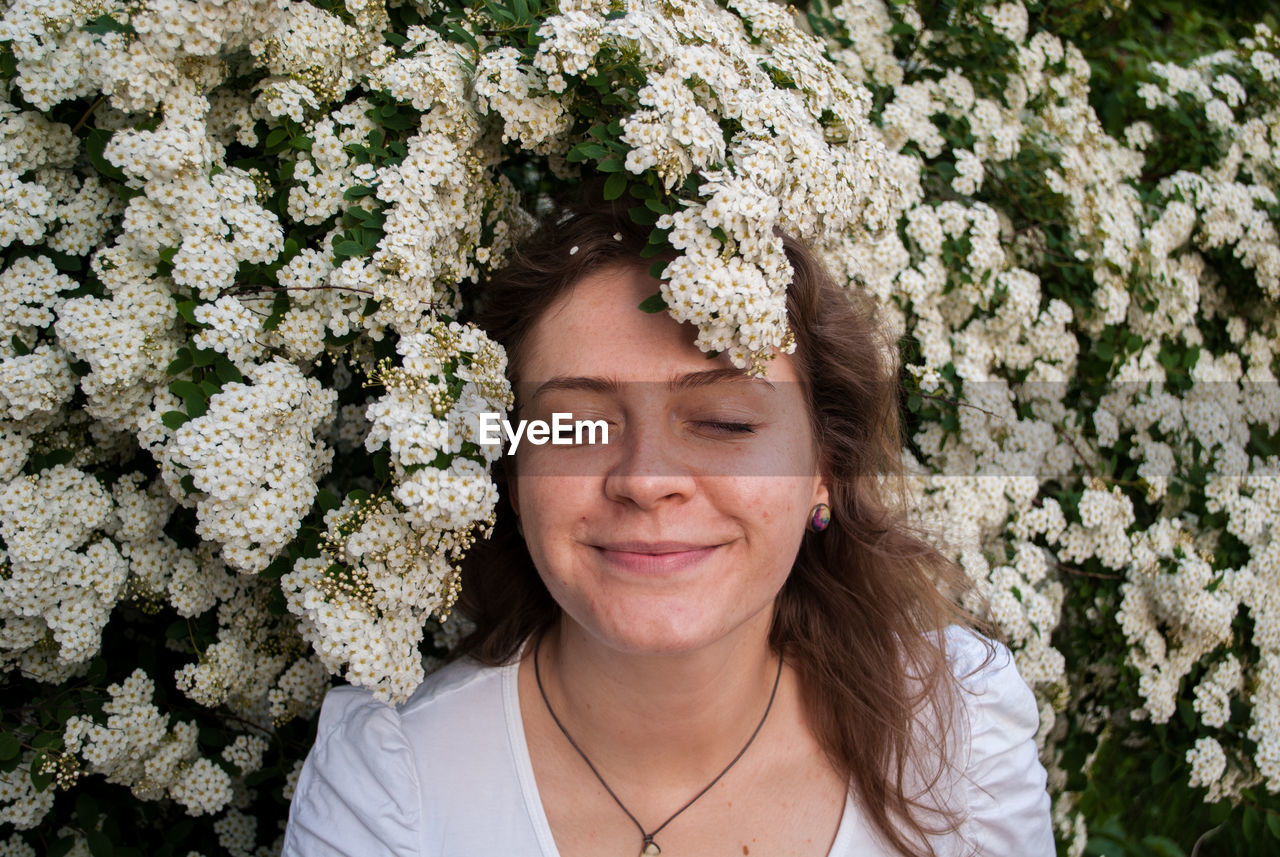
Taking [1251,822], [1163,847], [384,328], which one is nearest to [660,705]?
[384,328]

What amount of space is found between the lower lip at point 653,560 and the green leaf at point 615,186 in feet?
2.15

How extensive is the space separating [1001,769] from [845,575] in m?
0.56

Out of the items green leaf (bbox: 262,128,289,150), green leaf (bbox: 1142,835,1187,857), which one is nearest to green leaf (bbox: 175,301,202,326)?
green leaf (bbox: 262,128,289,150)

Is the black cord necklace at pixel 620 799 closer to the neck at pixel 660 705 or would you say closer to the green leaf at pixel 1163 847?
the neck at pixel 660 705

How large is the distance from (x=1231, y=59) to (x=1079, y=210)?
1.17 meters

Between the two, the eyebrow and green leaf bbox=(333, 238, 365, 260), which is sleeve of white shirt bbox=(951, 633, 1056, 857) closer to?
the eyebrow

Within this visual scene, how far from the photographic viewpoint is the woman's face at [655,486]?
1652mm

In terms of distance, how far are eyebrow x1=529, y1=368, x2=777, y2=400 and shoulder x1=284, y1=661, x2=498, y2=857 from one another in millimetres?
786

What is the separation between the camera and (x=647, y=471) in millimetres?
1617

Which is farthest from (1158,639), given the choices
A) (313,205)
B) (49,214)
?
(49,214)

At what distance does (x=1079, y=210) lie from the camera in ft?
9.10

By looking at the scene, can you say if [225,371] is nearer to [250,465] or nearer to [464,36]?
[250,465]

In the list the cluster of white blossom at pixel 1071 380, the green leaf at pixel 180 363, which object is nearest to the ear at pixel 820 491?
the cluster of white blossom at pixel 1071 380

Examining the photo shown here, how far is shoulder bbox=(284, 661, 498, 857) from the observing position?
1.83m
